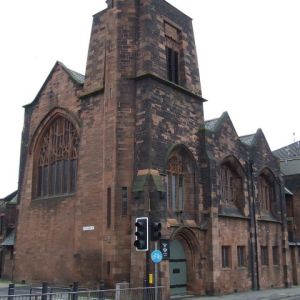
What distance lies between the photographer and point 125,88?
77.3ft

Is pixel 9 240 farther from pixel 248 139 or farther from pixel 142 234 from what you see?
pixel 142 234

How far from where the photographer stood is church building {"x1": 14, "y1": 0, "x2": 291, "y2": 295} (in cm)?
2219

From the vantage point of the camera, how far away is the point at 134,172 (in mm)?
22469

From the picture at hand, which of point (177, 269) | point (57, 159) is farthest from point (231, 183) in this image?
point (57, 159)

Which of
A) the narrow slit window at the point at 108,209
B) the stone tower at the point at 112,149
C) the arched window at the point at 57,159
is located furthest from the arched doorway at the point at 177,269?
the arched window at the point at 57,159

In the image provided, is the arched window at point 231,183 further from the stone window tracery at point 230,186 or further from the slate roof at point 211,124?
the slate roof at point 211,124

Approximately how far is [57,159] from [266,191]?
1563 cm

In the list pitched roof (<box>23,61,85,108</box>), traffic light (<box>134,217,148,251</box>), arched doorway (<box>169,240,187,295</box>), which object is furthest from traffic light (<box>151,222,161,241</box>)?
pitched roof (<box>23,61,85,108</box>)

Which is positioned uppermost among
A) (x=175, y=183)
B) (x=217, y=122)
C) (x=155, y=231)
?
(x=217, y=122)

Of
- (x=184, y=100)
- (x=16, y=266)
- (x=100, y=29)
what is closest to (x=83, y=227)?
(x=16, y=266)

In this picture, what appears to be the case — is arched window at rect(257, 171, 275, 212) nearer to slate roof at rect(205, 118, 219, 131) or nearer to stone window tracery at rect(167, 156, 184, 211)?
slate roof at rect(205, 118, 219, 131)

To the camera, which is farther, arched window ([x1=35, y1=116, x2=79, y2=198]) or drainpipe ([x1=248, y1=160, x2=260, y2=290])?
drainpipe ([x1=248, y1=160, x2=260, y2=290])

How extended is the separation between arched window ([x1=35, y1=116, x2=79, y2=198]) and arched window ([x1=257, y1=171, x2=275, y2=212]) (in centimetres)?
1381

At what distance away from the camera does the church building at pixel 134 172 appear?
72.8 ft
